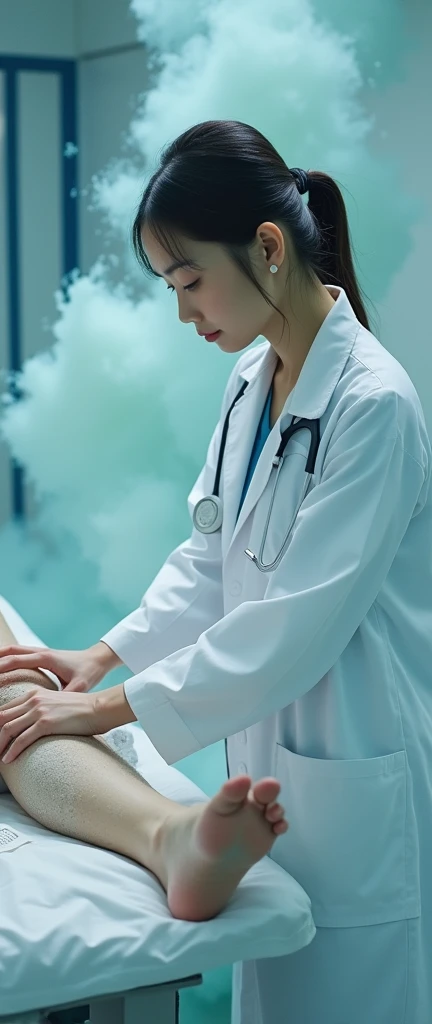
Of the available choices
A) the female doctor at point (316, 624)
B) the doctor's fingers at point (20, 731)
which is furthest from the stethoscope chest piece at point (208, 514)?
the doctor's fingers at point (20, 731)

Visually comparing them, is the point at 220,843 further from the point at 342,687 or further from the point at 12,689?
the point at 12,689

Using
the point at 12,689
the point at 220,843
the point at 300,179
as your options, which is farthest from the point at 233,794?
the point at 300,179

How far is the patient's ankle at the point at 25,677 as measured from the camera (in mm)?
1557

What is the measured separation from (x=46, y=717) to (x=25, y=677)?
19 centimetres

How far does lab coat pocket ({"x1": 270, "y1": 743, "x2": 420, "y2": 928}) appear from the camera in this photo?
4.30 feet

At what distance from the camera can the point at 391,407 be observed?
4.18 ft

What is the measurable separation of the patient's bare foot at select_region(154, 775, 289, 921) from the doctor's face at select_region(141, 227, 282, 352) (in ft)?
1.98

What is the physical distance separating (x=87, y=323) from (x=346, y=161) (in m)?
1.29

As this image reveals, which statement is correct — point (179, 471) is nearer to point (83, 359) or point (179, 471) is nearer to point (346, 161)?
point (83, 359)

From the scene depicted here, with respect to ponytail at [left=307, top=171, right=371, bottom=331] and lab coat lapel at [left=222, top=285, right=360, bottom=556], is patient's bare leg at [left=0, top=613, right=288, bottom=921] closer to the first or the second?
lab coat lapel at [left=222, top=285, right=360, bottom=556]

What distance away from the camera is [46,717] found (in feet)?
4.55

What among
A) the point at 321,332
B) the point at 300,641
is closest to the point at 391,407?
the point at 321,332

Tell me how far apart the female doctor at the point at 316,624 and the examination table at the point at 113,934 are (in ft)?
0.44

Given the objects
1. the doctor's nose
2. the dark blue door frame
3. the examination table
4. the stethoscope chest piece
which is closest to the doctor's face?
the doctor's nose
